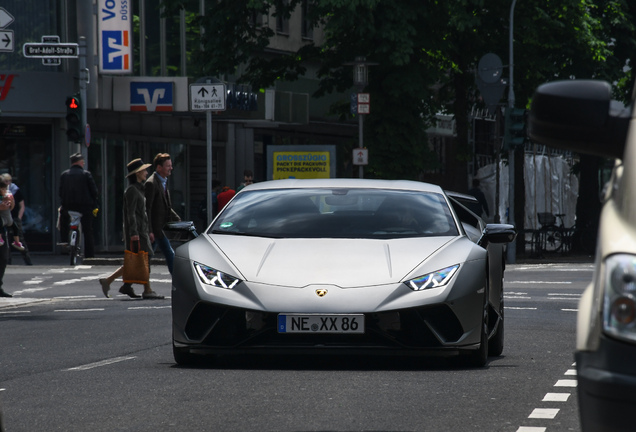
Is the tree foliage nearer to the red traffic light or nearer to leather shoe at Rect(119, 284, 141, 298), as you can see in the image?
the red traffic light

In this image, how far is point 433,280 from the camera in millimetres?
8742

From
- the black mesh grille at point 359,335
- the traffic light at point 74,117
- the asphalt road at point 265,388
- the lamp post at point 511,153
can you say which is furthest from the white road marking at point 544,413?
the lamp post at point 511,153

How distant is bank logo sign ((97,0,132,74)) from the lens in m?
32.1

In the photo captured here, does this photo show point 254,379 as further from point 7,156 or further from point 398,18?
point 7,156

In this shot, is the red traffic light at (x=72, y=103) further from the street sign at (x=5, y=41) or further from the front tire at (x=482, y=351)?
the front tire at (x=482, y=351)

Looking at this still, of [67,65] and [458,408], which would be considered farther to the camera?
[67,65]

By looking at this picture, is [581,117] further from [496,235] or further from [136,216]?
[136,216]

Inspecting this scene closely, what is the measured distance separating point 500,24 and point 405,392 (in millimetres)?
28016

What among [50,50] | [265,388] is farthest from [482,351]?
[50,50]

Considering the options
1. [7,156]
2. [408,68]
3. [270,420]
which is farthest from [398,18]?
[270,420]

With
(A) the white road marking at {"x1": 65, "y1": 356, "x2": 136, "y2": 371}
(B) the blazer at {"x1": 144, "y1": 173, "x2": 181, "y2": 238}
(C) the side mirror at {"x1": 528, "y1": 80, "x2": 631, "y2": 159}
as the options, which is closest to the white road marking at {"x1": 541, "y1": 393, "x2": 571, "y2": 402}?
(A) the white road marking at {"x1": 65, "y1": 356, "x2": 136, "y2": 371}

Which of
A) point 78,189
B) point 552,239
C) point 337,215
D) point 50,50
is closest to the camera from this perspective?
point 337,215

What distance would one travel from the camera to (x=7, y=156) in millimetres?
32156

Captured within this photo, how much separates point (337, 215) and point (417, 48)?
73.2 ft
